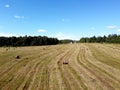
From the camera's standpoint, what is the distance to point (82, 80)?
47.1 ft

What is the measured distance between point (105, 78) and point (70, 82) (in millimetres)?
3169

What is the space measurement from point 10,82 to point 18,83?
79 cm

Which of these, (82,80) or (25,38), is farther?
(25,38)

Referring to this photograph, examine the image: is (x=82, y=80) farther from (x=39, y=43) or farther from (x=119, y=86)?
(x=39, y=43)

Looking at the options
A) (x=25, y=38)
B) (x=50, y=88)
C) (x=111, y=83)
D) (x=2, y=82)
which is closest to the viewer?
(x=50, y=88)

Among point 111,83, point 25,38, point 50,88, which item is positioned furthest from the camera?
point 25,38

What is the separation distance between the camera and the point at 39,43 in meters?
140

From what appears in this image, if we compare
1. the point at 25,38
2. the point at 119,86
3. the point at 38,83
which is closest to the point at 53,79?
the point at 38,83

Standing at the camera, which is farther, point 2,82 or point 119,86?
point 2,82

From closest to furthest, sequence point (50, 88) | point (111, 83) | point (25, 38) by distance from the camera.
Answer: point (50, 88), point (111, 83), point (25, 38)

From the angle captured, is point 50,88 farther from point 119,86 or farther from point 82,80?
point 119,86

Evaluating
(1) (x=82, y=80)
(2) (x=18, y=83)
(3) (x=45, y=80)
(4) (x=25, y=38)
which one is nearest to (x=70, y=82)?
(1) (x=82, y=80)

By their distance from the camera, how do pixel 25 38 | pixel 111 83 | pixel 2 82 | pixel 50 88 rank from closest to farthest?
pixel 50 88, pixel 111 83, pixel 2 82, pixel 25 38

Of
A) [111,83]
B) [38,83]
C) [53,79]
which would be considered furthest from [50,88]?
[111,83]
